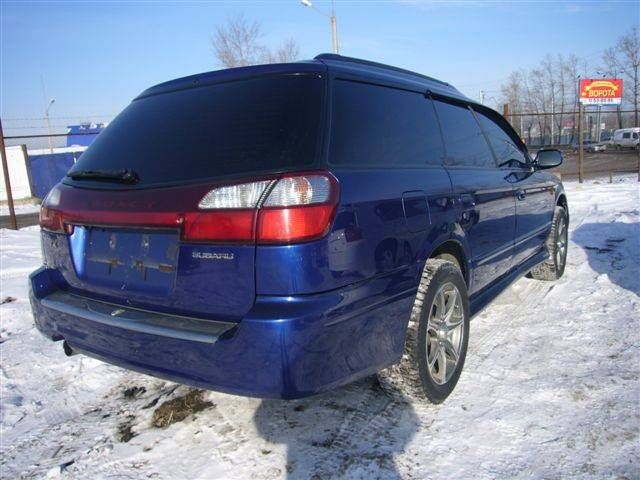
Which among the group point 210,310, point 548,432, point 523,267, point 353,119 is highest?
point 353,119

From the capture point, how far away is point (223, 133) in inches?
86.5

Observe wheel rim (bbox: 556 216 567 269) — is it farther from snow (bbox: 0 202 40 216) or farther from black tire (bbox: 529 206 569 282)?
snow (bbox: 0 202 40 216)

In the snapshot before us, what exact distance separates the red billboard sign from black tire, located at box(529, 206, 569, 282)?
1375 centimetres

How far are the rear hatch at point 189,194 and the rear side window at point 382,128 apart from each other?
14 cm

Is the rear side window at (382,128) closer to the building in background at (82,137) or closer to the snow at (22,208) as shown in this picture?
the snow at (22,208)

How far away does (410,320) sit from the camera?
8.14 ft

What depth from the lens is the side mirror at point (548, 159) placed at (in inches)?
178

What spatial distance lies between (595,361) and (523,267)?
1.21 meters

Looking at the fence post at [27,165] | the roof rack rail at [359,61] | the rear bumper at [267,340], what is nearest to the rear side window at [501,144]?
Result: the roof rack rail at [359,61]

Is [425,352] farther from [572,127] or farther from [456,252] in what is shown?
[572,127]

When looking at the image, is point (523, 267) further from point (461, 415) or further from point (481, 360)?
point (461, 415)

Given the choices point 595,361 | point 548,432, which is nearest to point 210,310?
point 548,432

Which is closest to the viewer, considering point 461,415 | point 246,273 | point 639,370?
point 246,273

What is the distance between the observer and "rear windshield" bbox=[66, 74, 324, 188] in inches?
80.8
